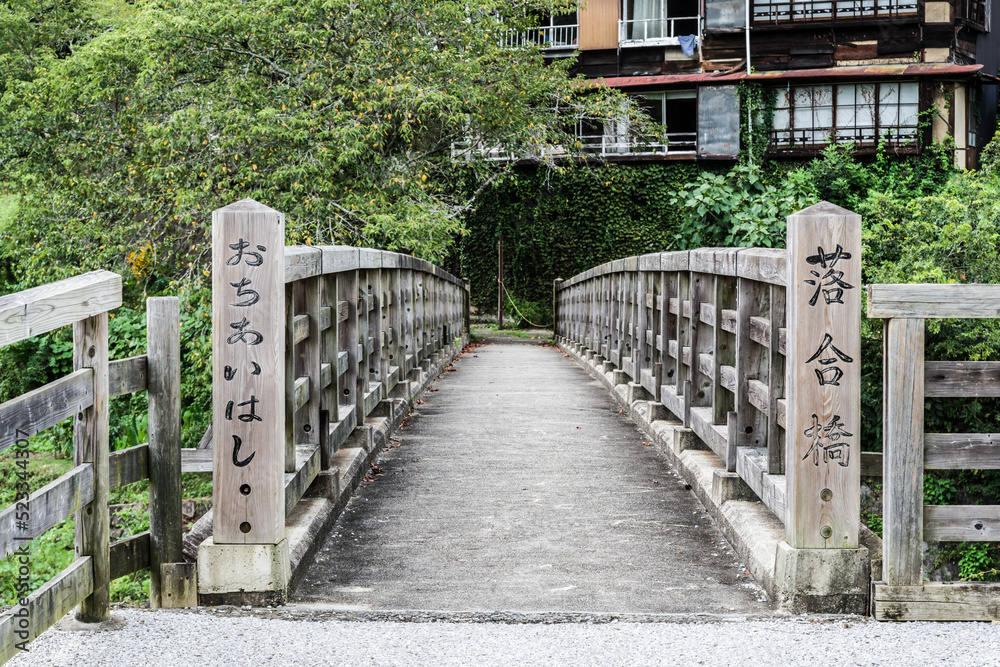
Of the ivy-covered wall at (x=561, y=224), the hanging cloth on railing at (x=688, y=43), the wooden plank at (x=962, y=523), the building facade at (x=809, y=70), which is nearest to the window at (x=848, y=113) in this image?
the building facade at (x=809, y=70)

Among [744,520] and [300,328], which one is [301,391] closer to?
[300,328]

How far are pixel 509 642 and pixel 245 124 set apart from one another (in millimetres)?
13074

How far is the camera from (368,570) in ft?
15.1

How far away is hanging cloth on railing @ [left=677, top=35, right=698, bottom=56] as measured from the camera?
2867cm

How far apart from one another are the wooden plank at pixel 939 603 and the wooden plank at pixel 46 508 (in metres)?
2.95

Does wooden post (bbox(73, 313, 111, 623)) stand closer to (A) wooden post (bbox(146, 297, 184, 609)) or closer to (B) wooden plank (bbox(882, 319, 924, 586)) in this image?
(A) wooden post (bbox(146, 297, 184, 609))

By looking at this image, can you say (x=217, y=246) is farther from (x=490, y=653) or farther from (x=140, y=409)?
(x=140, y=409)

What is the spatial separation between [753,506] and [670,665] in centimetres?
174

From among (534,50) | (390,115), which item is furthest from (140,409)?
(534,50)

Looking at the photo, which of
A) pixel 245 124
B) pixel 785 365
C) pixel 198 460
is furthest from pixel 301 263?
pixel 245 124

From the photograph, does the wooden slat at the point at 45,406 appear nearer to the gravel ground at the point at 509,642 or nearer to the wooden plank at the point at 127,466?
the wooden plank at the point at 127,466

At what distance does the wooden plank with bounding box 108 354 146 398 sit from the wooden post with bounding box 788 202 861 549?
8.35ft

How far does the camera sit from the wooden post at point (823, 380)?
3.89 m

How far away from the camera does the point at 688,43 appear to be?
28688 millimetres
